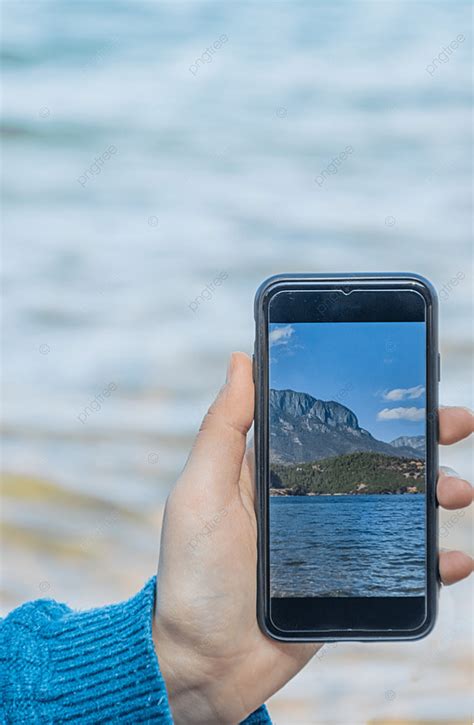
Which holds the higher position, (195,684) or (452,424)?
(452,424)

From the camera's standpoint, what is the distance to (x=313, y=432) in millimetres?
610

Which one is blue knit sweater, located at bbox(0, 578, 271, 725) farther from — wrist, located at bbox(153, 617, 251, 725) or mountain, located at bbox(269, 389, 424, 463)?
mountain, located at bbox(269, 389, 424, 463)

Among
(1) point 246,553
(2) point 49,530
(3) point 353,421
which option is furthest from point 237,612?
(2) point 49,530

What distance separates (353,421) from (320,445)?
0.08 ft

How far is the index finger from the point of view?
62 cm

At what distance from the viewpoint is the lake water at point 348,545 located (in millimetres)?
610

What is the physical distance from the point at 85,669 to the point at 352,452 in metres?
0.21

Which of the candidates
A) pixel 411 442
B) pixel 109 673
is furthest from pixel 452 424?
pixel 109 673

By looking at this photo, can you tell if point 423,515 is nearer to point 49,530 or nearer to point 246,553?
point 246,553

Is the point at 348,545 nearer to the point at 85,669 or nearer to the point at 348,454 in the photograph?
the point at 348,454

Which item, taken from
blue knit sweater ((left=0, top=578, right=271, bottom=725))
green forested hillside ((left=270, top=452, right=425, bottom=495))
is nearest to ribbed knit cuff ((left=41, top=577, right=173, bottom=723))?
blue knit sweater ((left=0, top=578, right=271, bottom=725))

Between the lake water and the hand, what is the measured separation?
0.02 meters

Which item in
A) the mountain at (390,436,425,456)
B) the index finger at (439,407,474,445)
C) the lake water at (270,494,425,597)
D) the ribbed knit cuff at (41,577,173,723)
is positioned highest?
the index finger at (439,407,474,445)

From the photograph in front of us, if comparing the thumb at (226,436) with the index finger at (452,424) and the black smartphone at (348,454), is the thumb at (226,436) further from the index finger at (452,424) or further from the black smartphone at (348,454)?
the index finger at (452,424)
